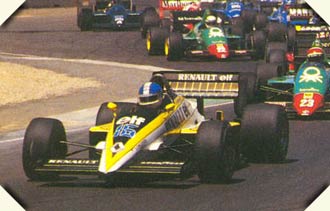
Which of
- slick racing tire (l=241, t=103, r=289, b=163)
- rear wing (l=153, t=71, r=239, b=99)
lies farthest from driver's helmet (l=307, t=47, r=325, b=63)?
slick racing tire (l=241, t=103, r=289, b=163)

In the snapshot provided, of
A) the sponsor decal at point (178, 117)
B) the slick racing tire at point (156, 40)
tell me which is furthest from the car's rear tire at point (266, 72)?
the slick racing tire at point (156, 40)

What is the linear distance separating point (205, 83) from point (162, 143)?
2.58 m

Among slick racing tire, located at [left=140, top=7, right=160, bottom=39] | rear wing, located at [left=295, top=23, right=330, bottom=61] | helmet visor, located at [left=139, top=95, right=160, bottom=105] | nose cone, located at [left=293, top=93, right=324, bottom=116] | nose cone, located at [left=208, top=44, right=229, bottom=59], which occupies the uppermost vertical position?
helmet visor, located at [left=139, top=95, right=160, bottom=105]

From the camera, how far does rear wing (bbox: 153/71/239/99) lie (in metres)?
16.9

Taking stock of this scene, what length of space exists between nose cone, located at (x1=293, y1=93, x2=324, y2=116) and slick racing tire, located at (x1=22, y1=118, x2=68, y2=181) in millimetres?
6508

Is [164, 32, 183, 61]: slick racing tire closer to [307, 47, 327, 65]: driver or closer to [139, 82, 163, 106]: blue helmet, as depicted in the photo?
[307, 47, 327, 65]: driver

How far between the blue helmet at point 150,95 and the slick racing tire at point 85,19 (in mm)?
28203

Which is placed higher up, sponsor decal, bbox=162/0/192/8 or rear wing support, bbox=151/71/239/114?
rear wing support, bbox=151/71/239/114

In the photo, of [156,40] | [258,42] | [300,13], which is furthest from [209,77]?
[300,13]

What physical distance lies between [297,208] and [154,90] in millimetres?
2846

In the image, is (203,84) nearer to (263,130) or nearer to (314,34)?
(263,130)

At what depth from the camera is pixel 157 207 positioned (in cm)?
1288

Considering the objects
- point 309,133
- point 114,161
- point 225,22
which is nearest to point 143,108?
point 114,161

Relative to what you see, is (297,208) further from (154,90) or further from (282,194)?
(154,90)
